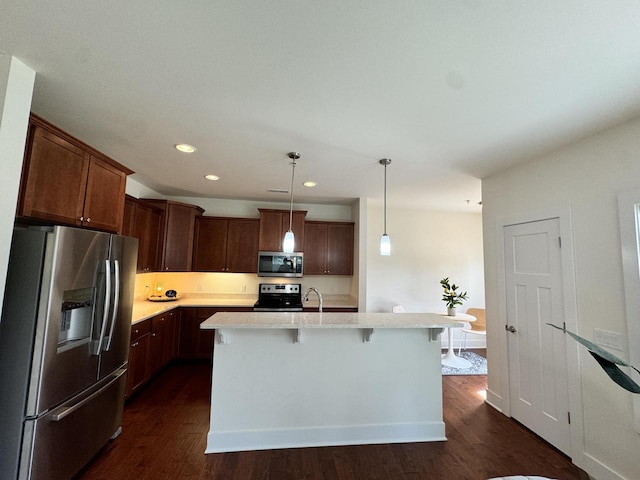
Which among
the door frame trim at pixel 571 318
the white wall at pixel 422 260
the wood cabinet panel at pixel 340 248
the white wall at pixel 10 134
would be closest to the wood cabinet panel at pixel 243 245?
the wood cabinet panel at pixel 340 248

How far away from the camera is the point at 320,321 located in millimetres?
2311

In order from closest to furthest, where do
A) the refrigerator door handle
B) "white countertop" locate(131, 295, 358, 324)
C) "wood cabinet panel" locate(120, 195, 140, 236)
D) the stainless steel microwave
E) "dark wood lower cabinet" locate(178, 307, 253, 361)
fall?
the refrigerator door handle < "wood cabinet panel" locate(120, 195, 140, 236) < "white countertop" locate(131, 295, 358, 324) < "dark wood lower cabinet" locate(178, 307, 253, 361) < the stainless steel microwave

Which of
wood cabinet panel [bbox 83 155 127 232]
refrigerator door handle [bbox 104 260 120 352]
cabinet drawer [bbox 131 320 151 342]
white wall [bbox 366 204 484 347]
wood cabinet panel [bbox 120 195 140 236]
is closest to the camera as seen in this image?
refrigerator door handle [bbox 104 260 120 352]

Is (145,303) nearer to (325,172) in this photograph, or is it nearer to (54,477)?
(54,477)

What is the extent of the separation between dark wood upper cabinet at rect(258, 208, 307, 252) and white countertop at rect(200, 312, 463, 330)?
80.1 inches

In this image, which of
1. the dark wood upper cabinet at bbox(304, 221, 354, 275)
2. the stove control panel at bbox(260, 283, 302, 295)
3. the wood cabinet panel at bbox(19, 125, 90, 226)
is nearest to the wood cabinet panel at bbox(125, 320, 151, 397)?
the wood cabinet panel at bbox(19, 125, 90, 226)

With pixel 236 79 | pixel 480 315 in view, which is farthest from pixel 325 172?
pixel 480 315

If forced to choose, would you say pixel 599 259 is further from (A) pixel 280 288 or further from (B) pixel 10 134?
(B) pixel 10 134

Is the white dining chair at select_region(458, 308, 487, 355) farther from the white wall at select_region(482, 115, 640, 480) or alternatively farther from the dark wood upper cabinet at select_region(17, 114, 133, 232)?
the dark wood upper cabinet at select_region(17, 114, 133, 232)

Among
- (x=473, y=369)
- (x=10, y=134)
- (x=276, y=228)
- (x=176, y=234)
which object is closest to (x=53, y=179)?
(x=10, y=134)

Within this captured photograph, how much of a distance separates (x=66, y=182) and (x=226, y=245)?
8.37 feet

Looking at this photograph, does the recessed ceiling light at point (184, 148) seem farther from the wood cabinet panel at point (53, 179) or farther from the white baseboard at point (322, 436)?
the white baseboard at point (322, 436)

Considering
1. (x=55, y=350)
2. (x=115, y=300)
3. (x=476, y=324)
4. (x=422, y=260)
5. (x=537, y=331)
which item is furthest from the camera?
(x=422, y=260)

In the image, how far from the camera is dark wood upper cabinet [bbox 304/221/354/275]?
466cm
